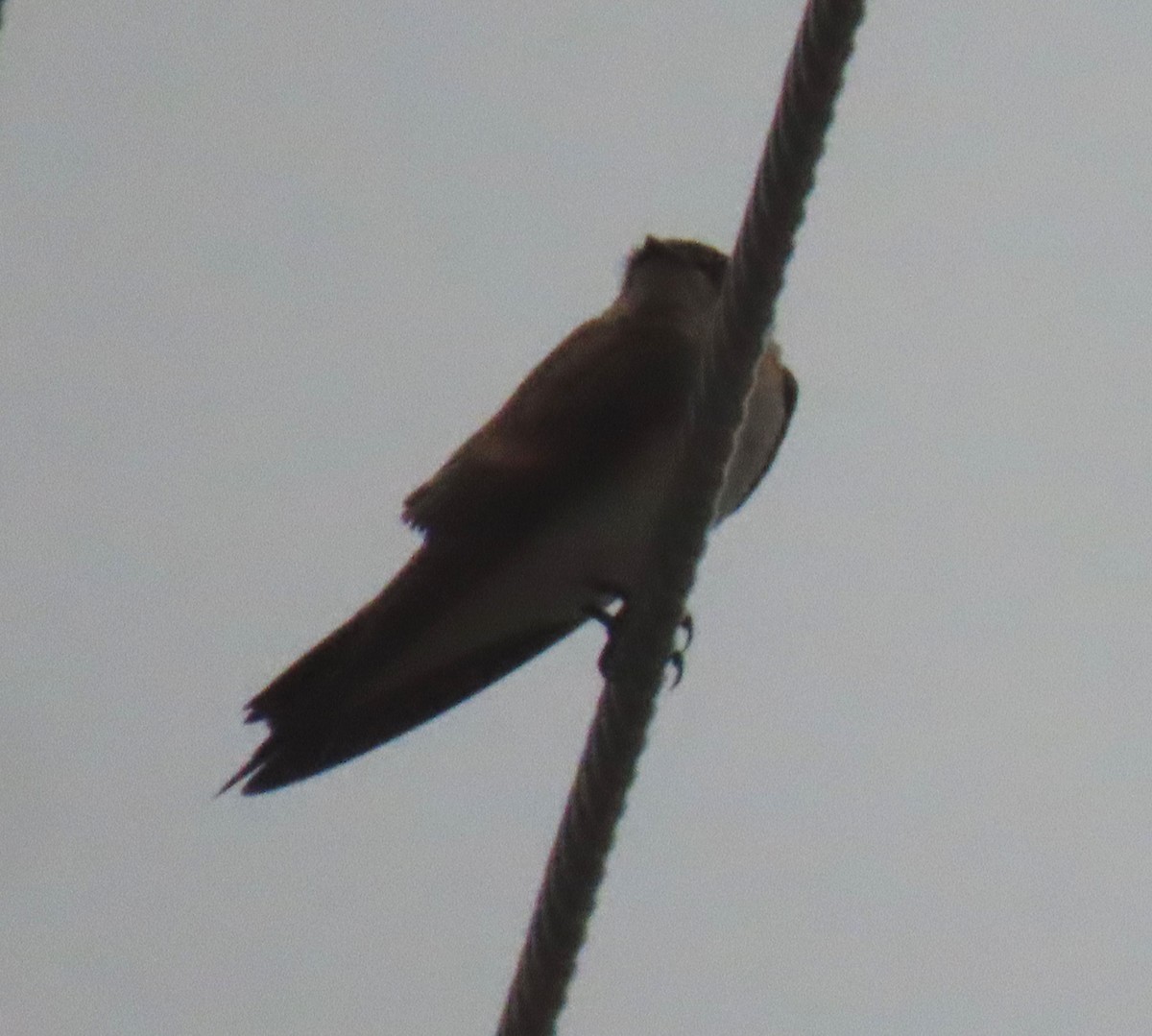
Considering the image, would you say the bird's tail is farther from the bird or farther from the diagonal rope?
the diagonal rope

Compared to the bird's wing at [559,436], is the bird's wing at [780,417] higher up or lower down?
higher up

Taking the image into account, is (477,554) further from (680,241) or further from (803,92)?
(803,92)

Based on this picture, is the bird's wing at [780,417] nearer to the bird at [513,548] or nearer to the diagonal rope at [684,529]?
the bird at [513,548]

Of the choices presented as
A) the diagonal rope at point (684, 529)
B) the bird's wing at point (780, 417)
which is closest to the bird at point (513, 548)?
the bird's wing at point (780, 417)

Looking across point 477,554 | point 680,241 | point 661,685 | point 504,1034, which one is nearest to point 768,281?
point 661,685

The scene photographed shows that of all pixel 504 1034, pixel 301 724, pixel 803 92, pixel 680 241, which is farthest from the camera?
pixel 680 241

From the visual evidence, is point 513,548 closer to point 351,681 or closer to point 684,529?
point 351,681

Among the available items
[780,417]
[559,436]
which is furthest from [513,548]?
[780,417]

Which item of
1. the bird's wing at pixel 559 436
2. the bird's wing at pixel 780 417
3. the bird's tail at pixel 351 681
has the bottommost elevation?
the bird's tail at pixel 351 681
